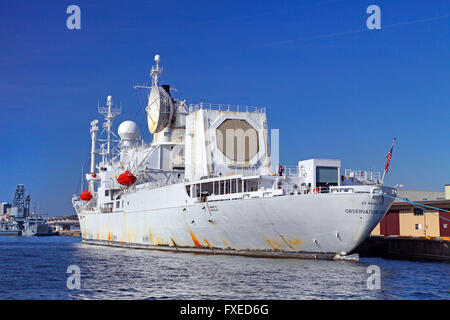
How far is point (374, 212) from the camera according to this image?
100ft

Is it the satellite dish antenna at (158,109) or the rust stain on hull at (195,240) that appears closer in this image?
the rust stain on hull at (195,240)

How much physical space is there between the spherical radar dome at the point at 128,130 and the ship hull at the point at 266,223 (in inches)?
835

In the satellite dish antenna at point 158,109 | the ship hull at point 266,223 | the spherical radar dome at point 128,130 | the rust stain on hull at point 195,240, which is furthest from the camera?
the spherical radar dome at point 128,130

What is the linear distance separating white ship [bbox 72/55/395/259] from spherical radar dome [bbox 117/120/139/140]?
2.73 meters

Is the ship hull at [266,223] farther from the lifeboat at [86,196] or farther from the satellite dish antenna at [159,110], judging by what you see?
the lifeboat at [86,196]

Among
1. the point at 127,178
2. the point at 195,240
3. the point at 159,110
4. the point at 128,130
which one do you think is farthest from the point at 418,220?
the point at 128,130

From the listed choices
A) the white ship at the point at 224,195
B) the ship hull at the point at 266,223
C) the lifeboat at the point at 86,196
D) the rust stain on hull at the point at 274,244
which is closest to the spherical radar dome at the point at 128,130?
the white ship at the point at 224,195

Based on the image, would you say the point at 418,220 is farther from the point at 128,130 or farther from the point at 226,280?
the point at 128,130

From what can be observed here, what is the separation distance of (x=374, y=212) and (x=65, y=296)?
19759mm

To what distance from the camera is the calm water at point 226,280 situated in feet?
67.2

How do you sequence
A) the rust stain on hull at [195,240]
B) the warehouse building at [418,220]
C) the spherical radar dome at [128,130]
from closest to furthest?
the rust stain on hull at [195,240] < the warehouse building at [418,220] < the spherical radar dome at [128,130]

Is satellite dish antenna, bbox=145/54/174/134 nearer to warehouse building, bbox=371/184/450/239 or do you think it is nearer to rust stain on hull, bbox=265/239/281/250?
rust stain on hull, bbox=265/239/281/250
